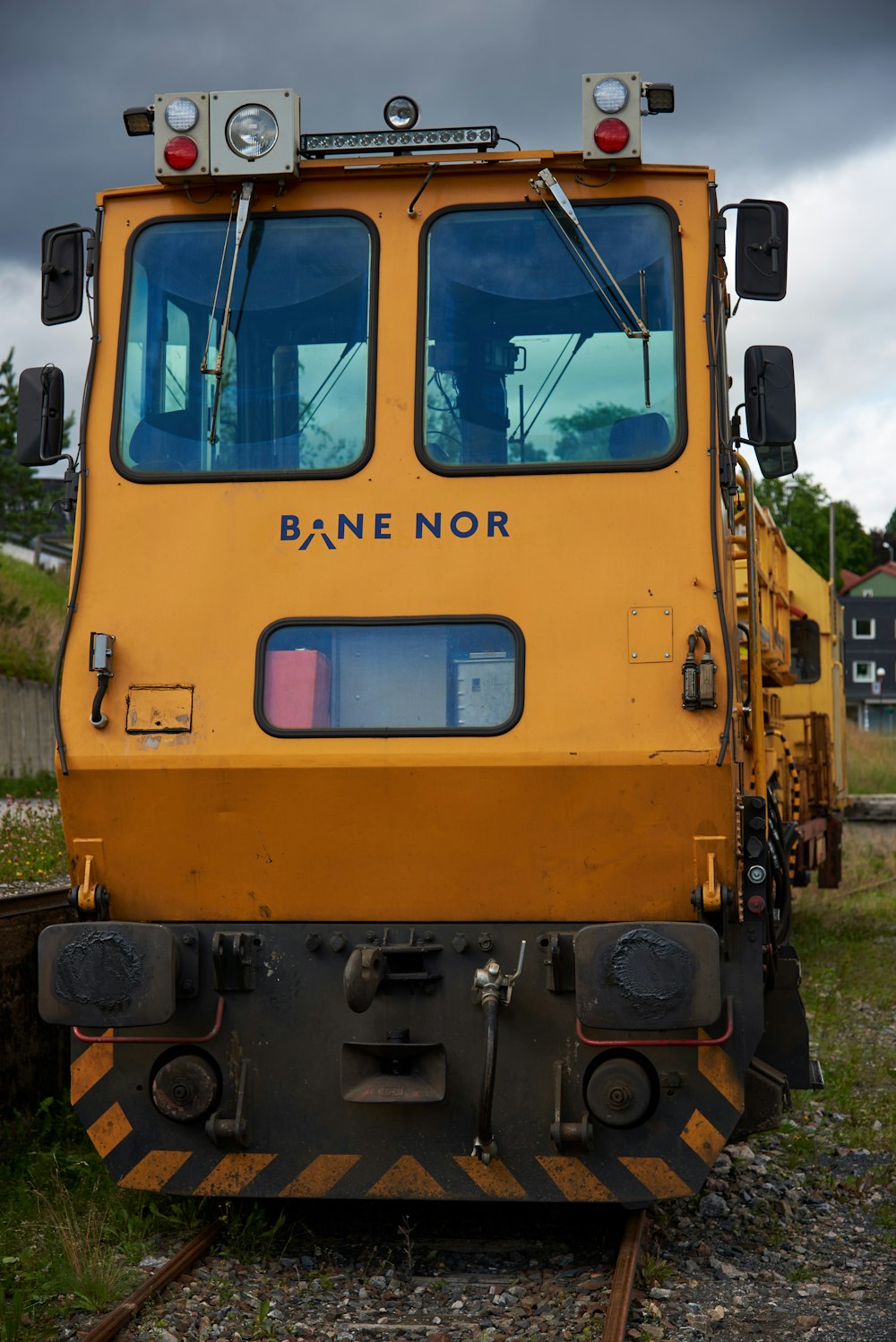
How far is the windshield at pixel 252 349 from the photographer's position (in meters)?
5.46

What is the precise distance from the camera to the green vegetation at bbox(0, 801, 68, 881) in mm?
12250

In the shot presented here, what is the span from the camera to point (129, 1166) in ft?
17.7

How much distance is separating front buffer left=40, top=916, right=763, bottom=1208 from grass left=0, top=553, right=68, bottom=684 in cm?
1952

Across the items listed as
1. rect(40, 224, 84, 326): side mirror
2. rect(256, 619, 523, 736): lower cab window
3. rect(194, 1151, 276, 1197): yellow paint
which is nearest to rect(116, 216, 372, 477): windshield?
rect(40, 224, 84, 326): side mirror

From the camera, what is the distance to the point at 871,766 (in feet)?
95.3

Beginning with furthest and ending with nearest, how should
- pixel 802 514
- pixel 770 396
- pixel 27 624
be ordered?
1. pixel 802 514
2. pixel 27 624
3. pixel 770 396

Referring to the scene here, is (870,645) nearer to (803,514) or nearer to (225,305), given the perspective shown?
(803,514)

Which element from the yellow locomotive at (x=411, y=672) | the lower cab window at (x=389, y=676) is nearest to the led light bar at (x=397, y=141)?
the yellow locomotive at (x=411, y=672)

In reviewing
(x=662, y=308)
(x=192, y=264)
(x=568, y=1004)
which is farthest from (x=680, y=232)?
(x=568, y=1004)

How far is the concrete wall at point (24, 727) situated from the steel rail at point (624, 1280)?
→ 772 inches

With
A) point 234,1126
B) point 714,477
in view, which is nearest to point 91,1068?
point 234,1126

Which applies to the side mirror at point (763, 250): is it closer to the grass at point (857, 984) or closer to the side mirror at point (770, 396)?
the side mirror at point (770, 396)

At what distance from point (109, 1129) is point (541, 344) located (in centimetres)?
325

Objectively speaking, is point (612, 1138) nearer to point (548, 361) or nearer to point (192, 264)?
point (548, 361)
